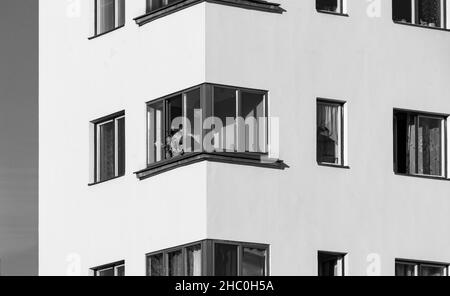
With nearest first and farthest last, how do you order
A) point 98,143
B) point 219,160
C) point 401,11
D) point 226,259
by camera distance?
point 226,259 → point 219,160 → point 401,11 → point 98,143

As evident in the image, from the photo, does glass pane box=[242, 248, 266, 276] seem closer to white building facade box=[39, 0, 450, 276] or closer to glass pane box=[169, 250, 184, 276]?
white building facade box=[39, 0, 450, 276]

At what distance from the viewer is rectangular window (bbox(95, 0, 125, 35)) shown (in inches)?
2827

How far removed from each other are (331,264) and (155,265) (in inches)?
167

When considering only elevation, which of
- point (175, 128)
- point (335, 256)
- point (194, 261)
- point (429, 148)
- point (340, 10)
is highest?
point (340, 10)

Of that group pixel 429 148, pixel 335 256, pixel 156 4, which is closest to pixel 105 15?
pixel 156 4

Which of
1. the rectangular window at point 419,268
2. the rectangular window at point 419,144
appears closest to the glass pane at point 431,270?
the rectangular window at point 419,268

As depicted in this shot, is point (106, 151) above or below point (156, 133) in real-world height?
below

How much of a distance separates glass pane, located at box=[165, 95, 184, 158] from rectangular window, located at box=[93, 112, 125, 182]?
7.26 feet

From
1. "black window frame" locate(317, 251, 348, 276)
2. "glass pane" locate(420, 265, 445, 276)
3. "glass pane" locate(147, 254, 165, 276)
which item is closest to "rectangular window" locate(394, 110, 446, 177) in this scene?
"glass pane" locate(420, 265, 445, 276)

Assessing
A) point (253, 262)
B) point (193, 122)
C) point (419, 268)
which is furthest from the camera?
point (419, 268)

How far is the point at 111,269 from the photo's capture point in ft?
232

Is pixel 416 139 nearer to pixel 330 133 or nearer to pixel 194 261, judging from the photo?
pixel 330 133

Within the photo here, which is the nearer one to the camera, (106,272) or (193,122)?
(193,122)

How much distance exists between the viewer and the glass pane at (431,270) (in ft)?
229
